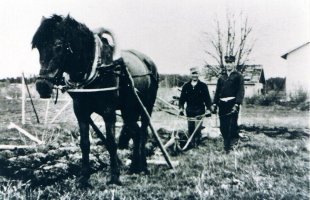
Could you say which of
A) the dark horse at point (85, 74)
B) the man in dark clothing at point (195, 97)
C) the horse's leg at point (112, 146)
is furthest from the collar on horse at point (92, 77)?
the man in dark clothing at point (195, 97)

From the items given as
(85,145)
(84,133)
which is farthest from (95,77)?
(85,145)

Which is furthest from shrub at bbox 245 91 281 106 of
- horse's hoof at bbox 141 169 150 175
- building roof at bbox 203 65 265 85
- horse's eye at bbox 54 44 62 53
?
horse's eye at bbox 54 44 62 53

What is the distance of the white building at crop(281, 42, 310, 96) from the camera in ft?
14.1

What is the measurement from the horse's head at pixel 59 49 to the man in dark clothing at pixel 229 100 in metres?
2.34

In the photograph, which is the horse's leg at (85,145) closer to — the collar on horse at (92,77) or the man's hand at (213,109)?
the collar on horse at (92,77)

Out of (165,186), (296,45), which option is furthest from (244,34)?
(165,186)

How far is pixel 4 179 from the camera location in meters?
3.58

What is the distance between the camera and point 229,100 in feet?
17.3

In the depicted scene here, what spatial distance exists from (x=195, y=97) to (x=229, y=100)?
1.60 feet

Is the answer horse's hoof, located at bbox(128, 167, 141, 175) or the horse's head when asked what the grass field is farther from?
the horse's head

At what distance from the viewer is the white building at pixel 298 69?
429cm

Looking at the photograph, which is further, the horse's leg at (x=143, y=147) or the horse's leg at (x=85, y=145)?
the horse's leg at (x=143, y=147)

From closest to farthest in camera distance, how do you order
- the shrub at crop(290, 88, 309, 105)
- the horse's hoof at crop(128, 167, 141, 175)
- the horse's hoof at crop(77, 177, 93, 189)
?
1. the horse's hoof at crop(77, 177, 93, 189)
2. the horse's hoof at crop(128, 167, 141, 175)
3. the shrub at crop(290, 88, 309, 105)

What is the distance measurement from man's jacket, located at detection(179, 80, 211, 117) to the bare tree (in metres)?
0.47
